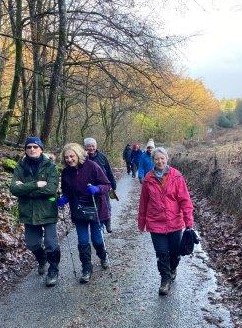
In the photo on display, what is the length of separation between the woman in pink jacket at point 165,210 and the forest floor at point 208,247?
1.01m

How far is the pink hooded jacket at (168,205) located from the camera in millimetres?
6598

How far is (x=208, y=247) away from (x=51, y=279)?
4.00 metres

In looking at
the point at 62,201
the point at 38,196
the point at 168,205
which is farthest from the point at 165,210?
the point at 38,196

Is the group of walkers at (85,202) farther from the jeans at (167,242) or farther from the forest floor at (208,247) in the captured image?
the forest floor at (208,247)

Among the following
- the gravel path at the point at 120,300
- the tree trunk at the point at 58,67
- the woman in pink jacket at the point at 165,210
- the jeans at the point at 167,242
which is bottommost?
the gravel path at the point at 120,300

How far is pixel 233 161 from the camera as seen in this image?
17.5 meters

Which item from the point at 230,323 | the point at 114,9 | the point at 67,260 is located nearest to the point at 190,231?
the point at 230,323

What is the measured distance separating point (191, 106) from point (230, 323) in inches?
408

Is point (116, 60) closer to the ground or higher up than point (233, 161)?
higher up

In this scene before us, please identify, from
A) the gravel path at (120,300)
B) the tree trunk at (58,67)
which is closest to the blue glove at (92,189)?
the gravel path at (120,300)

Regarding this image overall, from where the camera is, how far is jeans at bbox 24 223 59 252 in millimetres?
7023

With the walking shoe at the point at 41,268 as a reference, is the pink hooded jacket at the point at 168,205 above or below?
above

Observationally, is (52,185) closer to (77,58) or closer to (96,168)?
(96,168)

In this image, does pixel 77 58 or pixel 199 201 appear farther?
pixel 77 58
